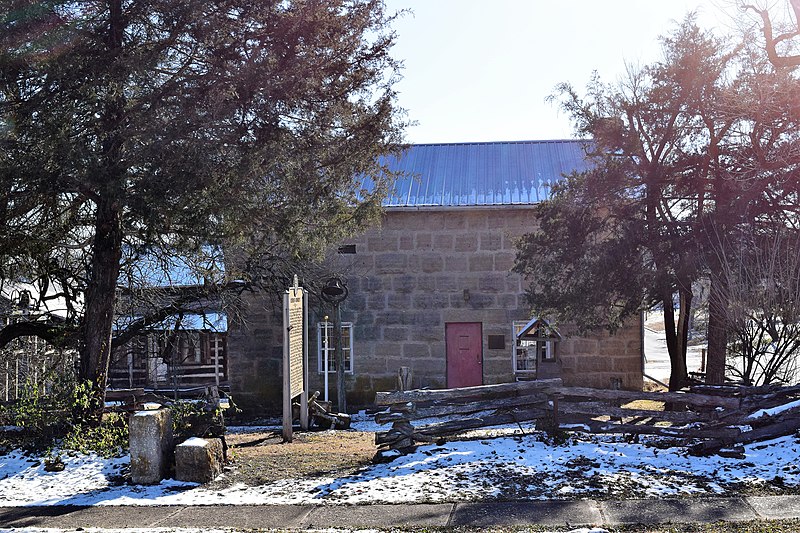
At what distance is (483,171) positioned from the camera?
71.6ft

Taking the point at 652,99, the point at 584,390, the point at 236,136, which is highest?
the point at 652,99

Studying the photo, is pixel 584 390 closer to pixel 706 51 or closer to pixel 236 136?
pixel 236 136

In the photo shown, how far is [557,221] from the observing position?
14.6m

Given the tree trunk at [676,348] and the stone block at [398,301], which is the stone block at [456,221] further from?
the tree trunk at [676,348]

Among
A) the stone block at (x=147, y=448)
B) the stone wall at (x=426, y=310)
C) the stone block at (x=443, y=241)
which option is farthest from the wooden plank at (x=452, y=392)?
the stone block at (x=443, y=241)

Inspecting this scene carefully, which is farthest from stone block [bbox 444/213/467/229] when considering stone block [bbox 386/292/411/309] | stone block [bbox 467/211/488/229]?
stone block [bbox 386/292/411/309]

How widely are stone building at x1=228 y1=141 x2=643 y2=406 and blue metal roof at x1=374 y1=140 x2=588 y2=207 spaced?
79 mm

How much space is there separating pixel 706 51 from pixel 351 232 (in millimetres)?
6683

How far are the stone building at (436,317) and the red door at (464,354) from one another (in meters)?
0.02

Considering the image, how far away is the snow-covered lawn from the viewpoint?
25.6ft

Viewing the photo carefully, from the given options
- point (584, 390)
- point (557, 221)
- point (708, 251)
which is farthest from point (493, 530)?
point (557, 221)

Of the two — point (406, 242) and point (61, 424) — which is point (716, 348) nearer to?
point (406, 242)

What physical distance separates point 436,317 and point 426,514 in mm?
13086

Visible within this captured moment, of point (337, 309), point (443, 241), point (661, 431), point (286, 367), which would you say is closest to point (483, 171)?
point (443, 241)
